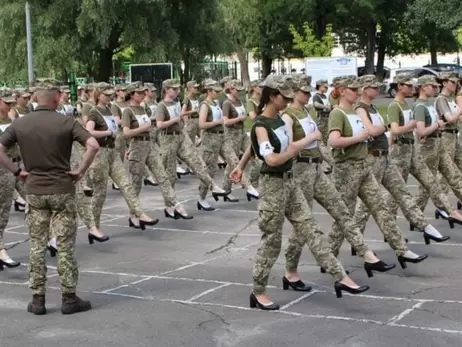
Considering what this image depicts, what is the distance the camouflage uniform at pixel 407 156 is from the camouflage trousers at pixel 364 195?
1240 mm

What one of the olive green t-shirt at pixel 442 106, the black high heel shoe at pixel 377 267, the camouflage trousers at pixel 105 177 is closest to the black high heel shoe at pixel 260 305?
the black high heel shoe at pixel 377 267

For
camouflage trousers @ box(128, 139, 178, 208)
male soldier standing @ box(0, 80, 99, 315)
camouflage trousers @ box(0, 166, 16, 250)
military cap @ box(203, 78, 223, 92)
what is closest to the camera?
male soldier standing @ box(0, 80, 99, 315)

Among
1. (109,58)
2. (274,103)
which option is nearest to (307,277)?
(274,103)

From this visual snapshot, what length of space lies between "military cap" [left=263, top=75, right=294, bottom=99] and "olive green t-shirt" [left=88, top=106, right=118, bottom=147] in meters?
4.01

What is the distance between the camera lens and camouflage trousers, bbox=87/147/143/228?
10852mm

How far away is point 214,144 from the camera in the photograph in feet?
45.8

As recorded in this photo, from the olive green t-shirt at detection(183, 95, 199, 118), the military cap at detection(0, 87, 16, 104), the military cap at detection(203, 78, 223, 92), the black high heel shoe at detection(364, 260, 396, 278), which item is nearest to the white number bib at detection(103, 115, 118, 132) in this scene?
the military cap at detection(0, 87, 16, 104)

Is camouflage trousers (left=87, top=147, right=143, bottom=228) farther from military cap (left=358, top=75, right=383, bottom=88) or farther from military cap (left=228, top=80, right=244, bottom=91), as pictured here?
military cap (left=358, top=75, right=383, bottom=88)

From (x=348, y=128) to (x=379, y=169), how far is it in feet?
2.74

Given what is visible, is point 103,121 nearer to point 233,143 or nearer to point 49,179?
point 49,179

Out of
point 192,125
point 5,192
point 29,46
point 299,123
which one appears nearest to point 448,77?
point 299,123

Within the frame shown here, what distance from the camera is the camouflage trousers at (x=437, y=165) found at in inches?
431

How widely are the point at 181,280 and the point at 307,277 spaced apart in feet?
4.08

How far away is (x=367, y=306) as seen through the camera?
7.41 metres
